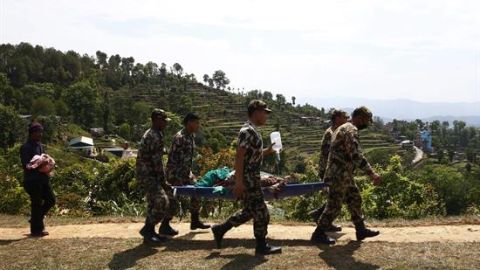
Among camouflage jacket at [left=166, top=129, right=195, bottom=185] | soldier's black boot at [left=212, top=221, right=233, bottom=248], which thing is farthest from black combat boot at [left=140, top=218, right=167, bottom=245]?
soldier's black boot at [left=212, top=221, right=233, bottom=248]

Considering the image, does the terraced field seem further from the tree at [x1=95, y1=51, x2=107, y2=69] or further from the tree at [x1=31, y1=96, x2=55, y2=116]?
the tree at [x1=31, y1=96, x2=55, y2=116]

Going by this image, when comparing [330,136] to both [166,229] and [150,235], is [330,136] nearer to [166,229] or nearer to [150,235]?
[166,229]

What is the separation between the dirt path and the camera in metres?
7.19

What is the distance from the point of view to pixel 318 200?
1207 cm

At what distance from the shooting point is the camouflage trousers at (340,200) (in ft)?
22.2

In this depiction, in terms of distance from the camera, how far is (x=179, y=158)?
7.82 meters

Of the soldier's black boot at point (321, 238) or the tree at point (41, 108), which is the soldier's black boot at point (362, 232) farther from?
the tree at point (41, 108)

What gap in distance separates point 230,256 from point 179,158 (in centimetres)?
192

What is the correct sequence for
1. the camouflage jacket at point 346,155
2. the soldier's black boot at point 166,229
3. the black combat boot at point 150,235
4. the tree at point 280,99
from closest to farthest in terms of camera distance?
the camouflage jacket at point 346,155, the black combat boot at point 150,235, the soldier's black boot at point 166,229, the tree at point 280,99

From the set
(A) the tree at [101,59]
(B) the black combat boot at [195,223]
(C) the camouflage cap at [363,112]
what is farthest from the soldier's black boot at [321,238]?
(A) the tree at [101,59]

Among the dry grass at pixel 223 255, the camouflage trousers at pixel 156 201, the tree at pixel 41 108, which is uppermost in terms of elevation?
the tree at pixel 41 108

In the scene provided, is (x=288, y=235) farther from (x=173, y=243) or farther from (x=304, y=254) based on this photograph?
(x=173, y=243)

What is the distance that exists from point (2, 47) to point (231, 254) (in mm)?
115230

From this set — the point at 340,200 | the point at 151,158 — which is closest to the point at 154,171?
the point at 151,158
